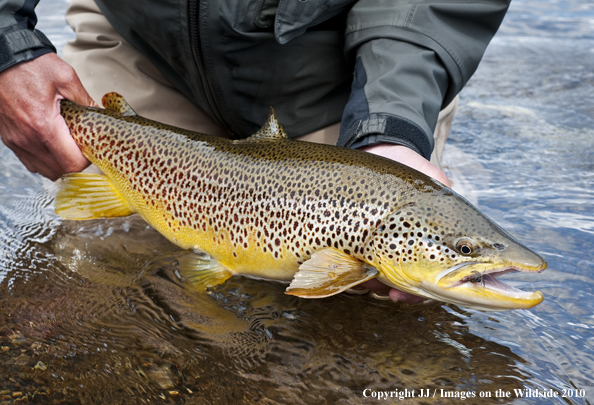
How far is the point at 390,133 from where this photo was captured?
2.64m

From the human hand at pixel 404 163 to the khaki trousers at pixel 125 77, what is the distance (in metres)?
1.12

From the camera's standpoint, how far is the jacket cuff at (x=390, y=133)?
2639mm

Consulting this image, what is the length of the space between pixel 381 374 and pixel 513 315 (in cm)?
79

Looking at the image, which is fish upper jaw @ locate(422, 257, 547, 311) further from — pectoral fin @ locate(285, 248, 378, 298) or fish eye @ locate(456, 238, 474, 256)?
pectoral fin @ locate(285, 248, 378, 298)

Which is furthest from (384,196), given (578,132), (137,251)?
(578,132)

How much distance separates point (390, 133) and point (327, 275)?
840 millimetres

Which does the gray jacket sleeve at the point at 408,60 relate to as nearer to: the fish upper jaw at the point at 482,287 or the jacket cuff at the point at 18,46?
the fish upper jaw at the point at 482,287

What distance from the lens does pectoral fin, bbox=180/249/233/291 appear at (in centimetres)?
→ 264

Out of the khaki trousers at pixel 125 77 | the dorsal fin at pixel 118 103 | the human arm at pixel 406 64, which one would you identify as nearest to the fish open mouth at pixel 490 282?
the human arm at pixel 406 64

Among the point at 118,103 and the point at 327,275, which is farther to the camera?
the point at 118,103

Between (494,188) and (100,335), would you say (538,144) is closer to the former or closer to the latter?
(494,188)

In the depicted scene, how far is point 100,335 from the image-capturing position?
233 centimetres

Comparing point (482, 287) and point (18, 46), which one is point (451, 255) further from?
point (18, 46)

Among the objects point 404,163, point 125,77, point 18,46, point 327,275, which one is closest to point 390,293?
point 327,275
